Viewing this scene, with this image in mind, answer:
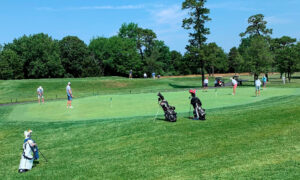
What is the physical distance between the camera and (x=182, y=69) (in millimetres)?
126125

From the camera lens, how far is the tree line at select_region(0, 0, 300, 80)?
193 feet

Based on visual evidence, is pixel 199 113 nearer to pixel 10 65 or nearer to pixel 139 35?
pixel 10 65

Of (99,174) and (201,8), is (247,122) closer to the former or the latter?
(99,174)

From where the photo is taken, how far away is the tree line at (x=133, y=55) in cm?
5894

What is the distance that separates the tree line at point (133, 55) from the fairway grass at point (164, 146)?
41349mm

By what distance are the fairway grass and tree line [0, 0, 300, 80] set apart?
4135 centimetres

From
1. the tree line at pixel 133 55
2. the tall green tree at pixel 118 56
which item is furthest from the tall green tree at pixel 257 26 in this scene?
the tall green tree at pixel 118 56

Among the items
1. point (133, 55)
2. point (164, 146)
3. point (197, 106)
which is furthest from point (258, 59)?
point (133, 55)

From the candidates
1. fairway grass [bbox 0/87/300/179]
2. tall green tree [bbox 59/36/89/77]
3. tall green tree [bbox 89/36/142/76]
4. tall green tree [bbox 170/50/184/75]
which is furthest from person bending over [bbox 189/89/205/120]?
tall green tree [bbox 170/50/184/75]

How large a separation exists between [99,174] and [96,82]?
58160 mm

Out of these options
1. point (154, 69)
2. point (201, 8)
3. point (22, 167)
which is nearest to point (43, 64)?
point (154, 69)

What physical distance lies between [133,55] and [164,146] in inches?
3638

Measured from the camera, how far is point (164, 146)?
13.2 m

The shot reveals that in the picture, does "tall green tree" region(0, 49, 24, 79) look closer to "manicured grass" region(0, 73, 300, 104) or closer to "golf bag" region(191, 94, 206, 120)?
"manicured grass" region(0, 73, 300, 104)
